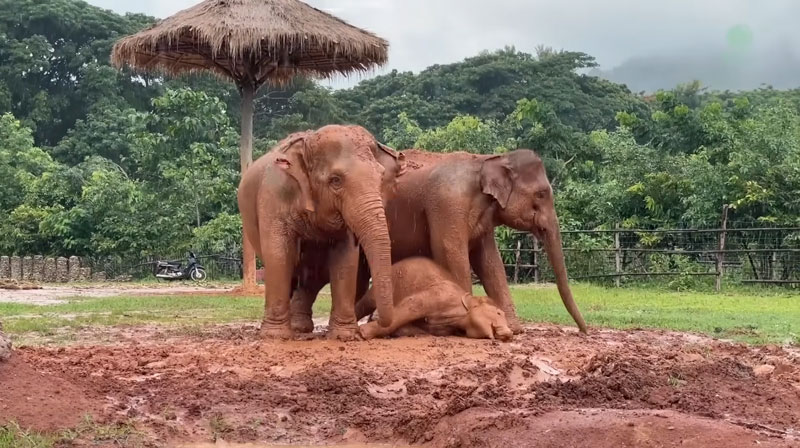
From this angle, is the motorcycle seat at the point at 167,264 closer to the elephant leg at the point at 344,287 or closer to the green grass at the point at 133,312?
the green grass at the point at 133,312

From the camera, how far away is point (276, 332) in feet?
31.3

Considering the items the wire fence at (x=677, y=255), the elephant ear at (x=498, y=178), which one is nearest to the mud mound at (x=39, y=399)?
the elephant ear at (x=498, y=178)

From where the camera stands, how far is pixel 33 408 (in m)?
6.02

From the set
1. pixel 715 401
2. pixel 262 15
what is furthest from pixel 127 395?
pixel 262 15

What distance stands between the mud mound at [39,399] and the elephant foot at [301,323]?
12.5 ft

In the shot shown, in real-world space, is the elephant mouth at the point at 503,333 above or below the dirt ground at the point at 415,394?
above

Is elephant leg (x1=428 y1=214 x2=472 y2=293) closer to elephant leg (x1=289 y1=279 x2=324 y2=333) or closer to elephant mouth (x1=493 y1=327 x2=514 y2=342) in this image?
elephant mouth (x1=493 y1=327 x2=514 y2=342)

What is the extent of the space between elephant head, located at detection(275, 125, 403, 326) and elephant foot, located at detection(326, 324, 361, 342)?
0.66 metres

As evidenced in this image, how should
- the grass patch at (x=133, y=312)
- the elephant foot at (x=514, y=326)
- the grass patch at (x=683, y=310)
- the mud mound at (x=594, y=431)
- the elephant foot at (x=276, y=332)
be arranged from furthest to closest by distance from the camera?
the grass patch at (x=133, y=312) < the grass patch at (x=683, y=310) < the elephant foot at (x=514, y=326) < the elephant foot at (x=276, y=332) < the mud mound at (x=594, y=431)

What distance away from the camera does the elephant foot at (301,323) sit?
33.9 ft

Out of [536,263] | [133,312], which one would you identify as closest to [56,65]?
[536,263]

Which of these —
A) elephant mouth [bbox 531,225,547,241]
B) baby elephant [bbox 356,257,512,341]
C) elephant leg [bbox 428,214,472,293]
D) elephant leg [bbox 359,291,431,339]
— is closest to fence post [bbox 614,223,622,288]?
elephant mouth [bbox 531,225,547,241]

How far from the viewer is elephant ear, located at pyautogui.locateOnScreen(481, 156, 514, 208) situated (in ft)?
33.5

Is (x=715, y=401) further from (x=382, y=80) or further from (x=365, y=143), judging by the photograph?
(x=382, y=80)
